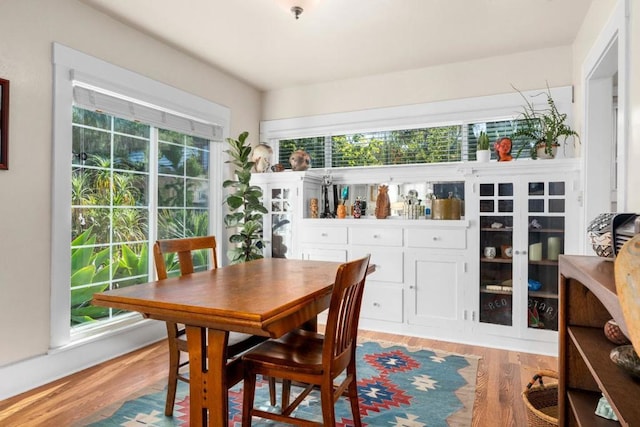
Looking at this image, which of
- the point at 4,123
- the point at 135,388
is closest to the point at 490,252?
the point at 135,388

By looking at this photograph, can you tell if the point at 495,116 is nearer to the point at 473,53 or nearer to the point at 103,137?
the point at 473,53

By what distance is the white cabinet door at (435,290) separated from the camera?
3396mm

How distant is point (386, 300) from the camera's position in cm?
365

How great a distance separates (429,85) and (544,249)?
1896 mm

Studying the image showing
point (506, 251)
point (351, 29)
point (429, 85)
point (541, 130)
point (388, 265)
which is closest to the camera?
point (351, 29)

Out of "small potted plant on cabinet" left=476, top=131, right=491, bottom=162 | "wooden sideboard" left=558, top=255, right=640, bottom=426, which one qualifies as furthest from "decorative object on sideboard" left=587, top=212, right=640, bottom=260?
"small potted plant on cabinet" left=476, top=131, right=491, bottom=162

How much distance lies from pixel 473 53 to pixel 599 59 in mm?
1216

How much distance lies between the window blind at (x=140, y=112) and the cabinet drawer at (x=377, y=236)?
176cm

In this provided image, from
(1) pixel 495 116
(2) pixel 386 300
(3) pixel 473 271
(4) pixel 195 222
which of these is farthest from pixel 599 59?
(4) pixel 195 222

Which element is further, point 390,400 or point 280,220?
point 280,220

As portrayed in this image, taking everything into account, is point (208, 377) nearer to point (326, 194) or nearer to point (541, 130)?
point (326, 194)

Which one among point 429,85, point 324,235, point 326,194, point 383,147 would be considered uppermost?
point 429,85

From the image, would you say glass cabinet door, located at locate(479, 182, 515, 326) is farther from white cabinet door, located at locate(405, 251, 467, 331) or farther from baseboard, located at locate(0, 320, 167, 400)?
baseboard, located at locate(0, 320, 167, 400)

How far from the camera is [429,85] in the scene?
388 centimetres
